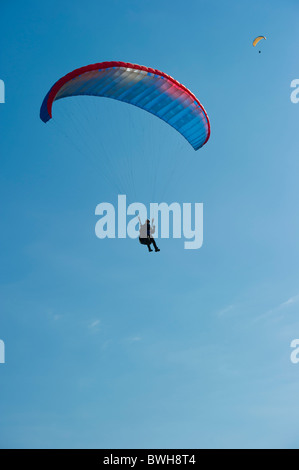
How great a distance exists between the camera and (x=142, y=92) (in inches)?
1051

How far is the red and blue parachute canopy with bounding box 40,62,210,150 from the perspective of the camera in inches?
944

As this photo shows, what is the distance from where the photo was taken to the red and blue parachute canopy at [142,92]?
2398cm

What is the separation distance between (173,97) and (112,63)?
359cm

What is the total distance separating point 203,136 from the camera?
28.4 meters

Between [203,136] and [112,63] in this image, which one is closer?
[112,63]
